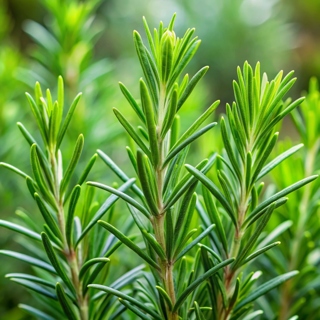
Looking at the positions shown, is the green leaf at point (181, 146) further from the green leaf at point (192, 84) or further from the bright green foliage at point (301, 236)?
the bright green foliage at point (301, 236)

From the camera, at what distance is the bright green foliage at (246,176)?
0.91ft

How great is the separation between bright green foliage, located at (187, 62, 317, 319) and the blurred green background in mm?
126

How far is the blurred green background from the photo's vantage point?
0.56 meters

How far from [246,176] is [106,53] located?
1.34 m

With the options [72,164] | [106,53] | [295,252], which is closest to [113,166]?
[72,164]

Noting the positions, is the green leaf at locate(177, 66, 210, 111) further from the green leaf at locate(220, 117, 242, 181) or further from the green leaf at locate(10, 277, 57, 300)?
the green leaf at locate(10, 277, 57, 300)

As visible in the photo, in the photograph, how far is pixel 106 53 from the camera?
5.12 ft

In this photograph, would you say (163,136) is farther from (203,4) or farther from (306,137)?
(203,4)

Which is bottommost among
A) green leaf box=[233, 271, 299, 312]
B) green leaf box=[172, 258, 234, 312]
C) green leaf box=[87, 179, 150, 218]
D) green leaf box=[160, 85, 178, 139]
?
green leaf box=[233, 271, 299, 312]

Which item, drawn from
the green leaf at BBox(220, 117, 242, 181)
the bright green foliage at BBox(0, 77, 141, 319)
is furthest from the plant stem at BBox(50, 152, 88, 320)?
the green leaf at BBox(220, 117, 242, 181)

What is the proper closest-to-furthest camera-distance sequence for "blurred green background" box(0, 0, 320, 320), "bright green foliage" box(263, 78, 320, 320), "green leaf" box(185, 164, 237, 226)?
1. "green leaf" box(185, 164, 237, 226)
2. "bright green foliage" box(263, 78, 320, 320)
3. "blurred green background" box(0, 0, 320, 320)

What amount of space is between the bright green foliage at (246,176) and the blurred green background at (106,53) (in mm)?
126

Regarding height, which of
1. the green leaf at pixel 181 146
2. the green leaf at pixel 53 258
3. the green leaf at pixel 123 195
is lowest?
the green leaf at pixel 53 258

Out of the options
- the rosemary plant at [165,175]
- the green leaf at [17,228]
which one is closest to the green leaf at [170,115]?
the rosemary plant at [165,175]
